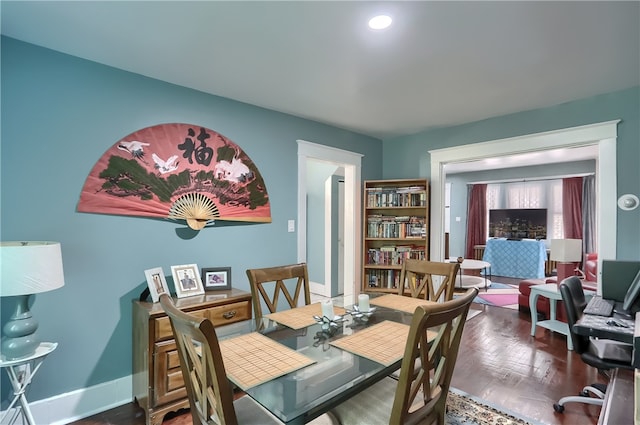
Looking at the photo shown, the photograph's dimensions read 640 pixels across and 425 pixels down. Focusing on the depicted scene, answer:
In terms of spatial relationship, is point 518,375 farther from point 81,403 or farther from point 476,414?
point 81,403

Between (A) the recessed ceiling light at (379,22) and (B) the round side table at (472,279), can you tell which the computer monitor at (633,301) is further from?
(B) the round side table at (472,279)

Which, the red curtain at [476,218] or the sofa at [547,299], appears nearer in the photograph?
the sofa at [547,299]

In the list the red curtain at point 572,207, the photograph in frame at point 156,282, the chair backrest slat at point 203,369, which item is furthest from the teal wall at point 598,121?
the red curtain at point 572,207

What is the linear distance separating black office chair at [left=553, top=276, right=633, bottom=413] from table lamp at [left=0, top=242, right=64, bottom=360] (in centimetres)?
309

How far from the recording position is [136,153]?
7.66ft

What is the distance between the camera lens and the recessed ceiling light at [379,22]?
1692 millimetres

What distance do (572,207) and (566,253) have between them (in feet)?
13.8

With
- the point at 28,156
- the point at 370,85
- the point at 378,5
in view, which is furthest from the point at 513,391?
the point at 28,156

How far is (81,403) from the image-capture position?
208 cm

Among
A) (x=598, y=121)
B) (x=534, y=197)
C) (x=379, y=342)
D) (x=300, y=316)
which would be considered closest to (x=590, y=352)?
(x=379, y=342)

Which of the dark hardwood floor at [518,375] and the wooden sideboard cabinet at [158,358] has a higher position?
the wooden sideboard cabinet at [158,358]

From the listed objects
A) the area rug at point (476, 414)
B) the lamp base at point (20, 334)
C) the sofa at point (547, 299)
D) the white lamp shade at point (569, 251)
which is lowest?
the area rug at point (476, 414)

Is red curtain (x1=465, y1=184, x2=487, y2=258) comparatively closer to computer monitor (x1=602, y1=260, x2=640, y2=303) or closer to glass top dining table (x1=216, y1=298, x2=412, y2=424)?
computer monitor (x1=602, y1=260, x2=640, y2=303)

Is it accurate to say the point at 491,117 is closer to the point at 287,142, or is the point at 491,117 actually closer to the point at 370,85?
the point at 370,85
